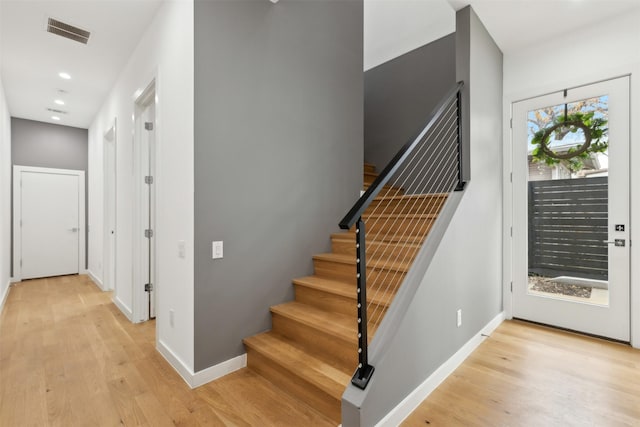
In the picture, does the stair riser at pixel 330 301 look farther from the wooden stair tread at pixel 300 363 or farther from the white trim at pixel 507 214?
the white trim at pixel 507 214

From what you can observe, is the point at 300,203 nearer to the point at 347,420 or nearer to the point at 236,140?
the point at 236,140

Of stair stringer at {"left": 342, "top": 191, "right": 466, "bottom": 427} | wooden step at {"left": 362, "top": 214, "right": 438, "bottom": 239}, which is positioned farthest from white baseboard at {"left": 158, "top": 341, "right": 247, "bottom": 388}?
wooden step at {"left": 362, "top": 214, "right": 438, "bottom": 239}

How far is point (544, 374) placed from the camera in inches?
89.5

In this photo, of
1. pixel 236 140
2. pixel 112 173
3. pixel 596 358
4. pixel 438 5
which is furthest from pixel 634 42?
pixel 112 173

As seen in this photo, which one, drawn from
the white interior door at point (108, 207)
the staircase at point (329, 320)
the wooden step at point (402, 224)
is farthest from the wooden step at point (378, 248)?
the white interior door at point (108, 207)

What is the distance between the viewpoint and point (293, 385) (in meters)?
2.00

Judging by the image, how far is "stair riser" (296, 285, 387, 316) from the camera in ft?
7.18

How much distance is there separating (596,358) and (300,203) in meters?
2.77

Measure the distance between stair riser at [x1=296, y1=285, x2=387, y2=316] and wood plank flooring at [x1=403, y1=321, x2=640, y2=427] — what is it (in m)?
0.65

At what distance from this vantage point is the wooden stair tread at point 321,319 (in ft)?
6.78

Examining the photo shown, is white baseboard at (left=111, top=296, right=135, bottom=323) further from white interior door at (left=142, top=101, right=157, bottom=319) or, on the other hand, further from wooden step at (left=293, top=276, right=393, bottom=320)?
wooden step at (left=293, top=276, right=393, bottom=320)

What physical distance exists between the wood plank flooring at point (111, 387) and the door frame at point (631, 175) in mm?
2639

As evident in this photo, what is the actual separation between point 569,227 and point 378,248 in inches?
79.3

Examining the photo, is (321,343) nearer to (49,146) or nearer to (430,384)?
(430,384)
